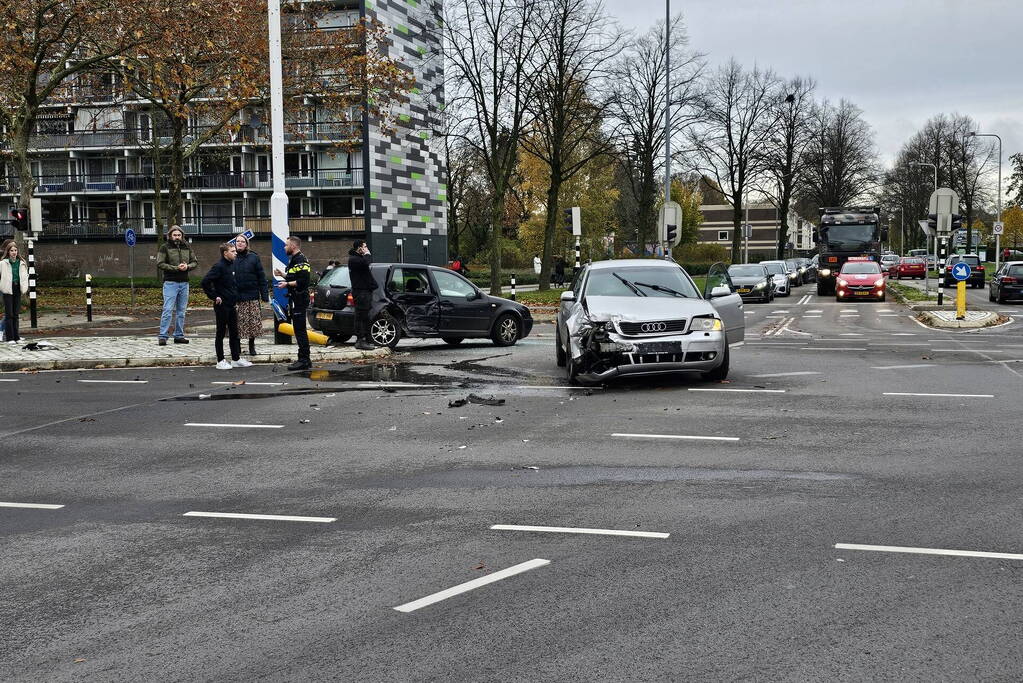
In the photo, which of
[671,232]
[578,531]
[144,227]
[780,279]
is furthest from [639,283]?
[144,227]

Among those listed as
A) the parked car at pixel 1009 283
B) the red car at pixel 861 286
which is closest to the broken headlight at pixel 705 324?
the parked car at pixel 1009 283

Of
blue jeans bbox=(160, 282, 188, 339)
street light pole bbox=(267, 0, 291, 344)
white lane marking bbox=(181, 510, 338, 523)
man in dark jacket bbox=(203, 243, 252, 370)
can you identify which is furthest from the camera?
blue jeans bbox=(160, 282, 188, 339)

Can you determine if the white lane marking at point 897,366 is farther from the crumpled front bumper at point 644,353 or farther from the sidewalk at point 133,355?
the sidewalk at point 133,355

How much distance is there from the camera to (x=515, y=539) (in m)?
5.71

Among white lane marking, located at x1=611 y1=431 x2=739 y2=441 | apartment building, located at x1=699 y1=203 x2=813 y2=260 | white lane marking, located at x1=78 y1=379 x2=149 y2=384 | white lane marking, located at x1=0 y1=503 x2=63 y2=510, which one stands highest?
apartment building, located at x1=699 y1=203 x2=813 y2=260

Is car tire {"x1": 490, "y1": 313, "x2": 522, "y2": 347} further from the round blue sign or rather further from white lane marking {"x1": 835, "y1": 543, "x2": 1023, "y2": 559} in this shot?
white lane marking {"x1": 835, "y1": 543, "x2": 1023, "y2": 559}

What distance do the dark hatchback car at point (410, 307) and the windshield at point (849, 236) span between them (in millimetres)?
31875

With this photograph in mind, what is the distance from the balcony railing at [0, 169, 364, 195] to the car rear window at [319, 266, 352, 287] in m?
46.9

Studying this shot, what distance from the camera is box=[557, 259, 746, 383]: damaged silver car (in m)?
12.4

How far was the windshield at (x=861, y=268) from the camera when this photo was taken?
131 feet

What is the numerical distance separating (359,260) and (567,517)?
433 inches

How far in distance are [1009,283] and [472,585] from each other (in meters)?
34.7

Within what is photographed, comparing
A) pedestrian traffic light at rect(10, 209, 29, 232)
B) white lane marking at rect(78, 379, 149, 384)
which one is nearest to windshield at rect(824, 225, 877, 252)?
pedestrian traffic light at rect(10, 209, 29, 232)

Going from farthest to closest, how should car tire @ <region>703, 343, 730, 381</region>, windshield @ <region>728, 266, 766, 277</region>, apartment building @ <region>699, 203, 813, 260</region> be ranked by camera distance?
apartment building @ <region>699, 203, 813, 260</region> < windshield @ <region>728, 266, 766, 277</region> < car tire @ <region>703, 343, 730, 381</region>
